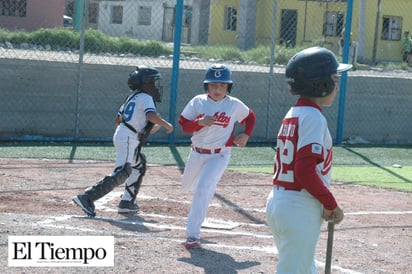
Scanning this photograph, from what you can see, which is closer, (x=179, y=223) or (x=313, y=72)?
(x=313, y=72)

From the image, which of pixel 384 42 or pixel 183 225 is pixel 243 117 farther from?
pixel 384 42

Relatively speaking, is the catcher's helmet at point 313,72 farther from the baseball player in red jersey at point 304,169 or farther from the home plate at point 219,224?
the home plate at point 219,224

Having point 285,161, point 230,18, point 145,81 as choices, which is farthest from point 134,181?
point 230,18

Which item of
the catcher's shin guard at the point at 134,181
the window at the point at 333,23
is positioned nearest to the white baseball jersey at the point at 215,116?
the catcher's shin guard at the point at 134,181

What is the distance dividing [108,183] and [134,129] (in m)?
0.64

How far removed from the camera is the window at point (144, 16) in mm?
16234

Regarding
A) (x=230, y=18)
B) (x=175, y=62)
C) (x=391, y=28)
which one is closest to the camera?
(x=175, y=62)

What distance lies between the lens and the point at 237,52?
16203 mm

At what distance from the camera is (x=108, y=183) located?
7848 millimetres

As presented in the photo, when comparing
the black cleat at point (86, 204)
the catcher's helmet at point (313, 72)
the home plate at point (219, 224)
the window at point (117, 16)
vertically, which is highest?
the window at point (117, 16)

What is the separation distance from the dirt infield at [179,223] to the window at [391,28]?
24659mm

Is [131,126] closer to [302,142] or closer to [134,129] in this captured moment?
[134,129]

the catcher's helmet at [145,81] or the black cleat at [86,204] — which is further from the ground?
the catcher's helmet at [145,81]

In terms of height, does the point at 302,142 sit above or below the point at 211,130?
above
